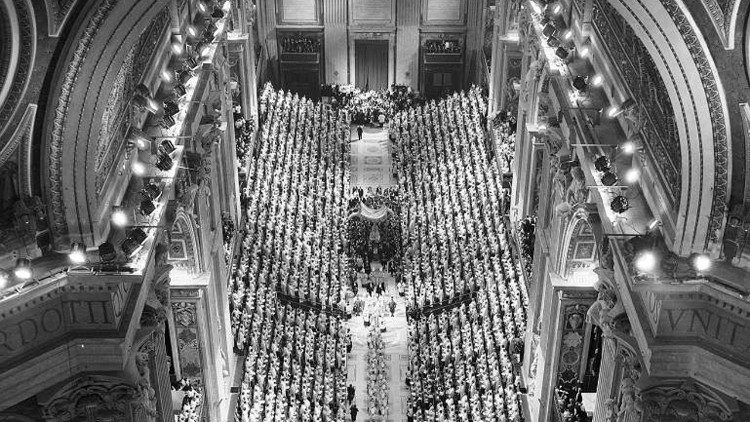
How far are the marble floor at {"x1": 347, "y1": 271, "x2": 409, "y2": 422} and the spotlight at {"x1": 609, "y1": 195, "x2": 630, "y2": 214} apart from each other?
41.0 feet

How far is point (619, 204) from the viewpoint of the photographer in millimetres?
19047

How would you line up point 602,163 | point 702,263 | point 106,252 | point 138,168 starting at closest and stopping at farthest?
point 702,263 < point 106,252 < point 602,163 < point 138,168

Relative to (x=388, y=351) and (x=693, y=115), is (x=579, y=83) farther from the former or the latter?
(x=388, y=351)

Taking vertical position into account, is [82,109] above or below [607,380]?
above

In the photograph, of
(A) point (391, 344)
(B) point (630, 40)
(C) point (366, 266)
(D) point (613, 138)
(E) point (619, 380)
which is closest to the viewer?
(E) point (619, 380)

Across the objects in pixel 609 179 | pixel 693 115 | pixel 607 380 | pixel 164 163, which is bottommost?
pixel 607 380

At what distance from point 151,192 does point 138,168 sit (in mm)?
1550

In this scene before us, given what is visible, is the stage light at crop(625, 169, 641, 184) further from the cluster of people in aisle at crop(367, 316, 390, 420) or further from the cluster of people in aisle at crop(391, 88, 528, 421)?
the cluster of people in aisle at crop(367, 316, 390, 420)

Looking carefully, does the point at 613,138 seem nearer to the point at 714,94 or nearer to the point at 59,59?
the point at 714,94

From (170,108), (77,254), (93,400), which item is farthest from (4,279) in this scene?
(170,108)

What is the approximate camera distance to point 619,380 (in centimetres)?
1845

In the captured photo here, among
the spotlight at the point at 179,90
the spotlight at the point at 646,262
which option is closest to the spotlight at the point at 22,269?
the spotlight at the point at 179,90

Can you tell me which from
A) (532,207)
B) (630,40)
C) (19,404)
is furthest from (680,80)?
(532,207)

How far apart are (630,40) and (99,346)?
40.5 ft
